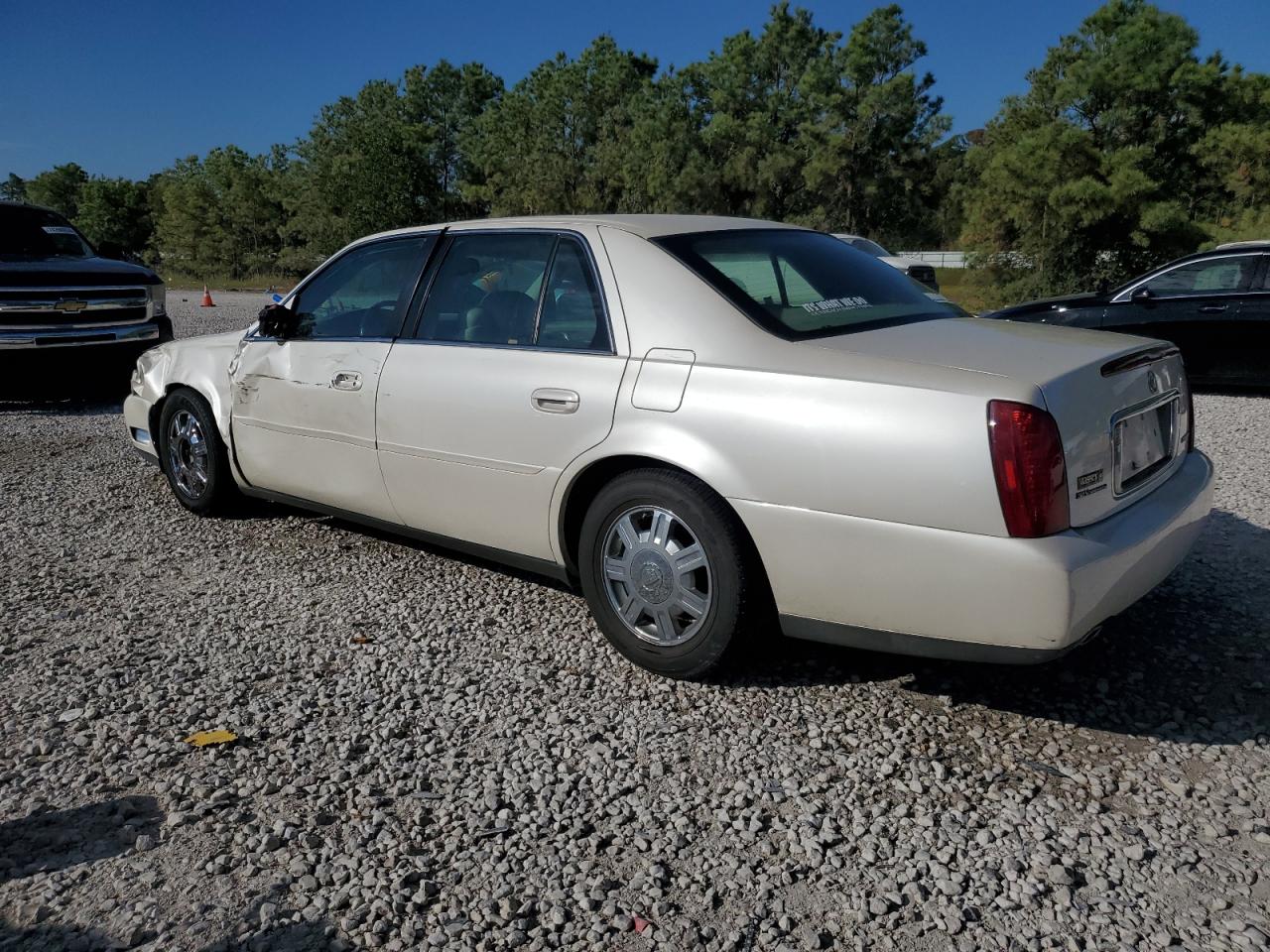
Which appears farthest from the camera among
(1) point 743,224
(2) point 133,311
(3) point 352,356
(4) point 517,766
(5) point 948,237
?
(5) point 948,237

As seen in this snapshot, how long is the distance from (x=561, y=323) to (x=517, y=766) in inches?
66.6

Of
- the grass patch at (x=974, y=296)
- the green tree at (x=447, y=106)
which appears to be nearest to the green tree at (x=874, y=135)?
the grass patch at (x=974, y=296)

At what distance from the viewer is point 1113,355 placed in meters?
3.28

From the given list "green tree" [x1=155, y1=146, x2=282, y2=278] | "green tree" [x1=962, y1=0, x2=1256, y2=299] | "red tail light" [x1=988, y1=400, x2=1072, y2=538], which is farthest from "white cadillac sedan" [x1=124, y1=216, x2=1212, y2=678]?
"green tree" [x1=155, y1=146, x2=282, y2=278]

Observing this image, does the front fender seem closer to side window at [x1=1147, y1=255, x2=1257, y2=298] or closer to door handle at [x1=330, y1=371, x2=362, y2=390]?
door handle at [x1=330, y1=371, x2=362, y2=390]

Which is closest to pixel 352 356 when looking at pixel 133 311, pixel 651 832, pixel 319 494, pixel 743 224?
pixel 319 494

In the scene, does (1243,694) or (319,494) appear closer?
(1243,694)

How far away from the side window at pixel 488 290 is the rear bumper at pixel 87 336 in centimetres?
662

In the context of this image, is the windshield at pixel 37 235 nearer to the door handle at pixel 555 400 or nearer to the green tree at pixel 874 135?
the door handle at pixel 555 400

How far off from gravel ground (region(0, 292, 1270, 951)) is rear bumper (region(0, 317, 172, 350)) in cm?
556

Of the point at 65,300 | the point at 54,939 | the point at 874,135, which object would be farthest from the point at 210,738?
the point at 874,135

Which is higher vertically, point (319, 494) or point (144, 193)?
point (144, 193)

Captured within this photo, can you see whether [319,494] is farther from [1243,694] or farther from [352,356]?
[1243,694]

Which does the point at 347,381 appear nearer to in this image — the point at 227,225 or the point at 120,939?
the point at 120,939
